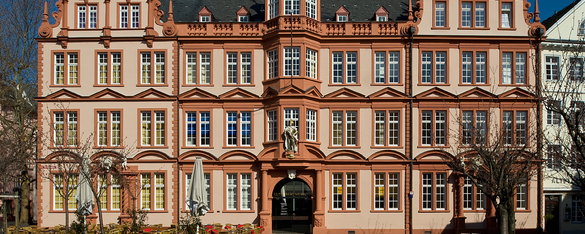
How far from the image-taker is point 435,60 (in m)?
35.4

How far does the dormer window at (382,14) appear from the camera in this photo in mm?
36750

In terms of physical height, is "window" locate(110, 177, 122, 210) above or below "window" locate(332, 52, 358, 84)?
below

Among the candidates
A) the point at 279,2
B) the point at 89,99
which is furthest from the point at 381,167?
the point at 89,99

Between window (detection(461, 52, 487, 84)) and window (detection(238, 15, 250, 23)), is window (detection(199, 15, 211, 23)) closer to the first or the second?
window (detection(238, 15, 250, 23))

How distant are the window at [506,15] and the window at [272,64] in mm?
12530

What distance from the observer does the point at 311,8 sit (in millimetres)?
35562

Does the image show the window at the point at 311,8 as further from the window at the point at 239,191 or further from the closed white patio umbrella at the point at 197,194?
the closed white patio umbrella at the point at 197,194

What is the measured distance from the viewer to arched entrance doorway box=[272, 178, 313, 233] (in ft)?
115

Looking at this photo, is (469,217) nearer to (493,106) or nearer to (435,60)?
(493,106)

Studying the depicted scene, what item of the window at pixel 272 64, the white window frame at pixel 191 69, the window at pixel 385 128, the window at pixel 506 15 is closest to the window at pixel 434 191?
the window at pixel 385 128

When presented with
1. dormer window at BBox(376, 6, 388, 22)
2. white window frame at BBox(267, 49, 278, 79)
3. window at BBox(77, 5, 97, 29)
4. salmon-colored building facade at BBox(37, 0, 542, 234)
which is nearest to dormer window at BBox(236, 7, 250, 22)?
salmon-colored building facade at BBox(37, 0, 542, 234)

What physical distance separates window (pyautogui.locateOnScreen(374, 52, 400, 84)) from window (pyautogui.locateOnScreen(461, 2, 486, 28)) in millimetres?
4177

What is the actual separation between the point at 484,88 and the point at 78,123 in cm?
2207

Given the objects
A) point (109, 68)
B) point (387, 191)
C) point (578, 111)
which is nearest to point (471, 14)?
point (387, 191)
